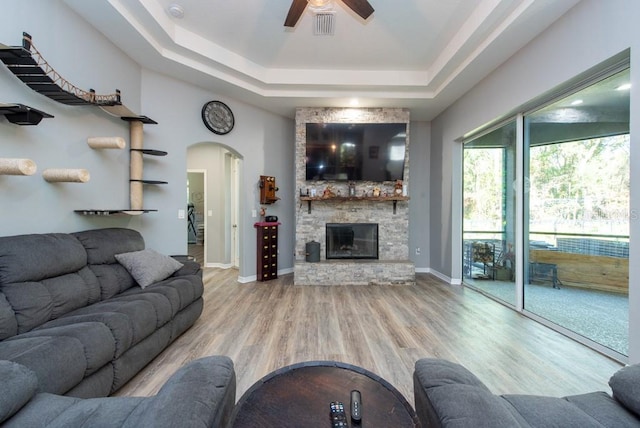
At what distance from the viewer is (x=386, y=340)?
2.57 meters

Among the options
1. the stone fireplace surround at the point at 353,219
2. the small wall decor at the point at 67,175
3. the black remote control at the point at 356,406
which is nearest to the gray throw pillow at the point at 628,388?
the black remote control at the point at 356,406

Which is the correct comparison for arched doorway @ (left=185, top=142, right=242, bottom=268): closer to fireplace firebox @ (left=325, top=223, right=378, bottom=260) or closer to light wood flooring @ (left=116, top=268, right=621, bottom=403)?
light wood flooring @ (left=116, top=268, right=621, bottom=403)

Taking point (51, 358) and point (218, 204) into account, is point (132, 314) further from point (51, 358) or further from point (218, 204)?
point (218, 204)

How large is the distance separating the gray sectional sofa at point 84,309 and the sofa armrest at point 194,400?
0.73 metres

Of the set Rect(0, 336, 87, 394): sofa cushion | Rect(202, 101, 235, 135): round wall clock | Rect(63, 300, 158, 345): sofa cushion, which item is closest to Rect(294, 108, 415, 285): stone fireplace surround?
Rect(202, 101, 235, 135): round wall clock

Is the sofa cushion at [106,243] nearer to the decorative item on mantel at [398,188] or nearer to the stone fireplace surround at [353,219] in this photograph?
the stone fireplace surround at [353,219]

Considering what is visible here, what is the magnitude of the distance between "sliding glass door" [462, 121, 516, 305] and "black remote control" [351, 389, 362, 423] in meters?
3.31

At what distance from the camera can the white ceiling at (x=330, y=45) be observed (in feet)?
8.73

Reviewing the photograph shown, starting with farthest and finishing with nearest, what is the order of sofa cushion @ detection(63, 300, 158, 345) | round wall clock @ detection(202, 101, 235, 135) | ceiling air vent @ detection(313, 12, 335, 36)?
round wall clock @ detection(202, 101, 235, 135), ceiling air vent @ detection(313, 12, 335, 36), sofa cushion @ detection(63, 300, 158, 345)

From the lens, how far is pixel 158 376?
1.98m

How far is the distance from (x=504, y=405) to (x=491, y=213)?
3500 mm

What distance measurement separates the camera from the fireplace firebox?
4.95 metres

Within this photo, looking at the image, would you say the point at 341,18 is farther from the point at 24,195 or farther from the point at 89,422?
the point at 89,422

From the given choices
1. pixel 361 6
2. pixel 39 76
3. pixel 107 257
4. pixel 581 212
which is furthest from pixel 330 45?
pixel 107 257
